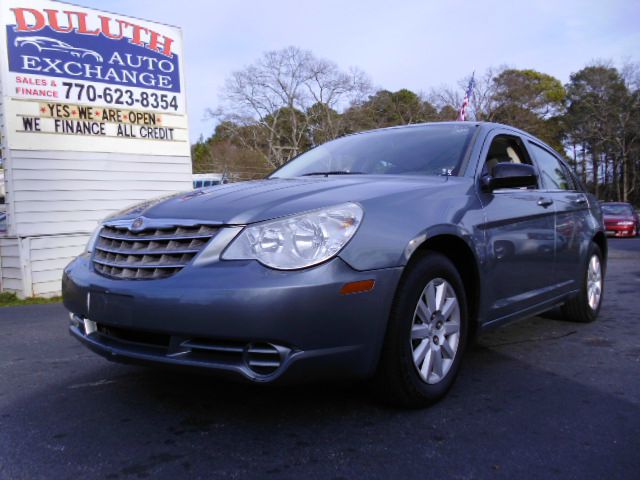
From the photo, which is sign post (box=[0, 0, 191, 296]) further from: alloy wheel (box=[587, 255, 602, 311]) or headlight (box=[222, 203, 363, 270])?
alloy wheel (box=[587, 255, 602, 311])

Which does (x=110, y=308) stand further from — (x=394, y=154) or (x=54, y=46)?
(x=54, y=46)

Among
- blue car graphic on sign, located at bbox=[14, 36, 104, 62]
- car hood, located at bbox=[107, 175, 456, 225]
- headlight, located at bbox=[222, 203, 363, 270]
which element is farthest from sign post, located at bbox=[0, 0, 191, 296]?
headlight, located at bbox=[222, 203, 363, 270]

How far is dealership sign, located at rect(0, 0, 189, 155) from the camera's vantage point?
7.92m

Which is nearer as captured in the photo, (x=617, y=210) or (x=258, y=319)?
(x=258, y=319)

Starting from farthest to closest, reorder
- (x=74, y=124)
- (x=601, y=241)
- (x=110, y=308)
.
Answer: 1. (x=74, y=124)
2. (x=601, y=241)
3. (x=110, y=308)

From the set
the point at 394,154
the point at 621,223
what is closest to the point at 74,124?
the point at 394,154

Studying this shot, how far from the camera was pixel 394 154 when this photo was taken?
362cm

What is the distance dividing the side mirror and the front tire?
0.65 metres

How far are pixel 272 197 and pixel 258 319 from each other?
2.18 feet

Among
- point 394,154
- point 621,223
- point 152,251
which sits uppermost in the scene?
point 394,154

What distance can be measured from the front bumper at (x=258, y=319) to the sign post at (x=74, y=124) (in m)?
6.24

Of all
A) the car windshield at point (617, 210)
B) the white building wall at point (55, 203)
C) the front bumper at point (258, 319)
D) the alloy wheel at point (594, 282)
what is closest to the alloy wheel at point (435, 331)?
the front bumper at point (258, 319)

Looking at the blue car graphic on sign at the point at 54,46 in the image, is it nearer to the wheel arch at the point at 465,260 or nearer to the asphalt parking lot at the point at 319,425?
the asphalt parking lot at the point at 319,425

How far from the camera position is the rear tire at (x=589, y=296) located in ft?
15.3
